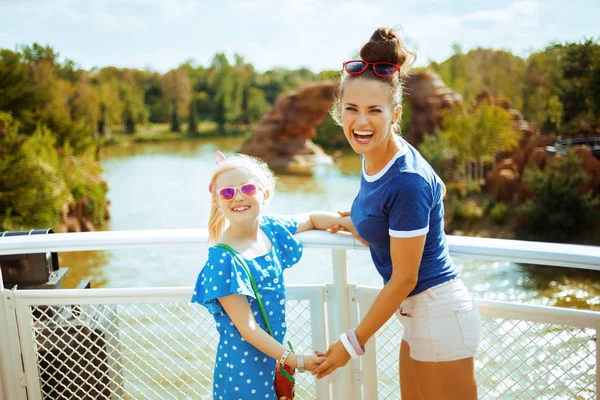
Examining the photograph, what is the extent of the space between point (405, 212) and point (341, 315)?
54cm

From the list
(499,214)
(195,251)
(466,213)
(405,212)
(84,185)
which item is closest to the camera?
(405,212)

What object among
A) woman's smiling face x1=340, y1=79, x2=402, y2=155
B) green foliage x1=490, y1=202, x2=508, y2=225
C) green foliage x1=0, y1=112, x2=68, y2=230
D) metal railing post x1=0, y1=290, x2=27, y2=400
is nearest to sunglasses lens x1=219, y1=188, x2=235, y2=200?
woman's smiling face x1=340, y1=79, x2=402, y2=155

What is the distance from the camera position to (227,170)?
4.78 feet

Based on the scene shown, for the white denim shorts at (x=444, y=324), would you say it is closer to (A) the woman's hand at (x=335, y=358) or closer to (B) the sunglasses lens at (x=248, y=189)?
(A) the woman's hand at (x=335, y=358)

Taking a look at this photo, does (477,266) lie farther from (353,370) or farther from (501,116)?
(353,370)

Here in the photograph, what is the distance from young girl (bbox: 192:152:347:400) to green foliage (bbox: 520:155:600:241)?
12095mm

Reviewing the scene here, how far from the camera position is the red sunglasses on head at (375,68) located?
4.23 feet

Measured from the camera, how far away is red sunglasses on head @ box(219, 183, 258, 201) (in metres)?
1.42

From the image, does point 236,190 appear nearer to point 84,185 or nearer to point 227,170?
point 227,170

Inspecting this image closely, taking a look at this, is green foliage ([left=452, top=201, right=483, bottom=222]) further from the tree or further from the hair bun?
the tree

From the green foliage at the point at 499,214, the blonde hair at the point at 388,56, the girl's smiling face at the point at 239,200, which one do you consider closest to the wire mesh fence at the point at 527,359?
the girl's smiling face at the point at 239,200

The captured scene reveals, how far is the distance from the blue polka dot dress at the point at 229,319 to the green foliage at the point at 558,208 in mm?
12098

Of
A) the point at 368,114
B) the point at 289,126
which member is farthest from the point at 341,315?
the point at 289,126

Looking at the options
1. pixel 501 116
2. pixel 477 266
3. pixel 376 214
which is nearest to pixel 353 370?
pixel 376 214
